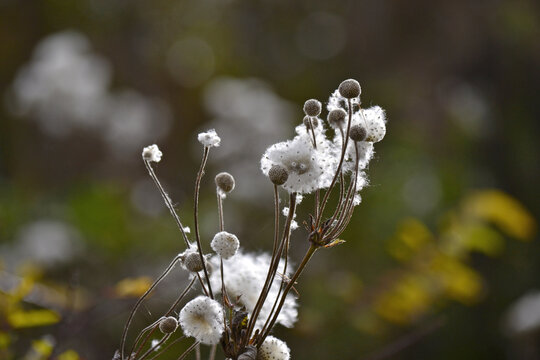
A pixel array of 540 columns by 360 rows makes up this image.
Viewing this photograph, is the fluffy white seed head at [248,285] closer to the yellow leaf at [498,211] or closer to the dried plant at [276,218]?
the dried plant at [276,218]

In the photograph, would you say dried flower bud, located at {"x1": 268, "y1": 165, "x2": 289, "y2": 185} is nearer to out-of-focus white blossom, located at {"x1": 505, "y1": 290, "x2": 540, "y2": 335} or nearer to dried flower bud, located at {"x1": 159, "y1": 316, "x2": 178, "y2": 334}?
dried flower bud, located at {"x1": 159, "y1": 316, "x2": 178, "y2": 334}

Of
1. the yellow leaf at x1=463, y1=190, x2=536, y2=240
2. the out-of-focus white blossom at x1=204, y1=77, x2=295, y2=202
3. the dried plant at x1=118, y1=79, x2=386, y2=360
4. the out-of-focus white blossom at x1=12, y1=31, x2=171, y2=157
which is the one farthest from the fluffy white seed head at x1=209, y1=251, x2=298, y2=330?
the out-of-focus white blossom at x1=12, y1=31, x2=171, y2=157

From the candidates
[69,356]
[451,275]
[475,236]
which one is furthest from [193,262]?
[475,236]

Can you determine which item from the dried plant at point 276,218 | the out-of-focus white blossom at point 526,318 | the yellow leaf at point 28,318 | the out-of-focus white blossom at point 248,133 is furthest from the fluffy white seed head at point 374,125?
the out-of-focus white blossom at point 248,133

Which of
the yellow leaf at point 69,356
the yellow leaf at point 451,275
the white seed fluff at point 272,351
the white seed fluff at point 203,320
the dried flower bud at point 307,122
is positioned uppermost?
the yellow leaf at point 451,275

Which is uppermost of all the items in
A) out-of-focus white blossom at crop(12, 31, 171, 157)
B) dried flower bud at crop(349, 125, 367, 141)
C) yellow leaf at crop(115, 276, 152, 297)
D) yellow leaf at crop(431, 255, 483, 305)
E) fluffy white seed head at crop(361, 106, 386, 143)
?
out-of-focus white blossom at crop(12, 31, 171, 157)

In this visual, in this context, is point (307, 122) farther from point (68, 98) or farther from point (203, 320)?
point (68, 98)
